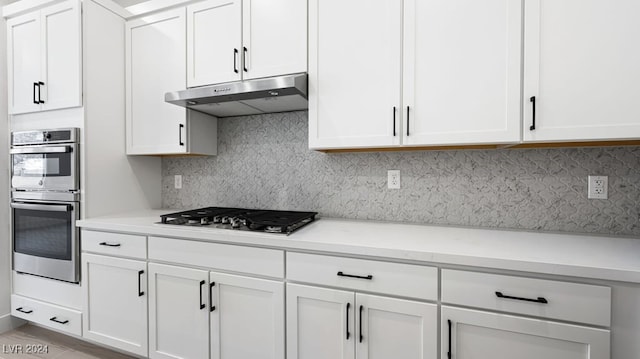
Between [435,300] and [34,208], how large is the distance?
2.68 meters

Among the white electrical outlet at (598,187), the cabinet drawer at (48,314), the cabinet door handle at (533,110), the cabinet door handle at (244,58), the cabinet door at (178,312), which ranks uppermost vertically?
the cabinet door handle at (244,58)

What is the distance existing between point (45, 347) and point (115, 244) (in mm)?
1078

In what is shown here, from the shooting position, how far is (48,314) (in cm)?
205

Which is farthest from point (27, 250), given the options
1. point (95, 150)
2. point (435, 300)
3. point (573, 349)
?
point (573, 349)

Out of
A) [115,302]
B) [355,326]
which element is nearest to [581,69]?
[355,326]

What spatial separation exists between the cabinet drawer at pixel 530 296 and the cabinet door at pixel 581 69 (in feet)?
2.16

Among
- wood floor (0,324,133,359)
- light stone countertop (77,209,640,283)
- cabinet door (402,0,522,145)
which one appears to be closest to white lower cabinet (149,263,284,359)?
light stone countertop (77,209,640,283)

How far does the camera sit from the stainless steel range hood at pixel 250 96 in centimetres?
158

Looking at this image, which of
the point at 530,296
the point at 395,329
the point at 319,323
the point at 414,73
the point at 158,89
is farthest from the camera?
the point at 158,89

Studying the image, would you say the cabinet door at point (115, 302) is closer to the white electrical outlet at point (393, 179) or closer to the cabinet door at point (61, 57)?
the cabinet door at point (61, 57)

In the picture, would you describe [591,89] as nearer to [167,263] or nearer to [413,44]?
[413,44]

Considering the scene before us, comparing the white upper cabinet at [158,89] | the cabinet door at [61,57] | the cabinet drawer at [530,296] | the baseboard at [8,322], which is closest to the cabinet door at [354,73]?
the cabinet drawer at [530,296]

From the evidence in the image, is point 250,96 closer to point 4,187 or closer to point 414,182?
point 414,182

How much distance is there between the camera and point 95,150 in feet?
6.50
